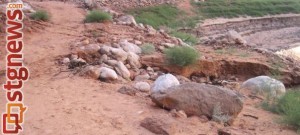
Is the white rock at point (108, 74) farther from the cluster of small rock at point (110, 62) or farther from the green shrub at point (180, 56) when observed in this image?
the green shrub at point (180, 56)

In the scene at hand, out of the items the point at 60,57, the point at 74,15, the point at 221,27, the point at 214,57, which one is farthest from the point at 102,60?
the point at 221,27

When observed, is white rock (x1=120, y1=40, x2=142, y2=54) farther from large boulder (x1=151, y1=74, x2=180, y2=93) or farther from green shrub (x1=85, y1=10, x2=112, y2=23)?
green shrub (x1=85, y1=10, x2=112, y2=23)

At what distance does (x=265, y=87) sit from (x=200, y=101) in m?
2.38

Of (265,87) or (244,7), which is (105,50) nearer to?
(265,87)

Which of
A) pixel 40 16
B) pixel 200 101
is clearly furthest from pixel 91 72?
pixel 40 16

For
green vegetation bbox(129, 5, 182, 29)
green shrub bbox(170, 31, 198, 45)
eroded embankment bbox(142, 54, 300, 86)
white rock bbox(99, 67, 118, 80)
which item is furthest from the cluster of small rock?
green vegetation bbox(129, 5, 182, 29)

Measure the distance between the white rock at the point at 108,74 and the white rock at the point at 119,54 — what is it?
0.82 metres

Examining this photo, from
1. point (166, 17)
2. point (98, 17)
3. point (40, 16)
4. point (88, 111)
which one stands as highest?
point (98, 17)

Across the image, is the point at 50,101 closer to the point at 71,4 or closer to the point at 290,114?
the point at 290,114

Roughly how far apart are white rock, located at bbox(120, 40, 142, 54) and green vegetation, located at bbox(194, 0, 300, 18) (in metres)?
18.4

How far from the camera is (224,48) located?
36.0 ft

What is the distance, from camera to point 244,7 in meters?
29.7

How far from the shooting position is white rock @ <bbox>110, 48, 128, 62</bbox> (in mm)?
7735

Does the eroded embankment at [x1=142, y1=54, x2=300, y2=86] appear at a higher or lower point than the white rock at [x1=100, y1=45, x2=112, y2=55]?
lower
